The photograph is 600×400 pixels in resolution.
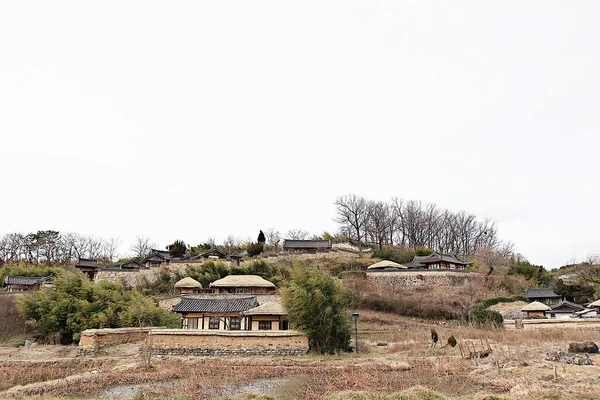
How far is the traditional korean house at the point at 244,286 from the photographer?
3541 cm

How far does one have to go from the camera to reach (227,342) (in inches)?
849

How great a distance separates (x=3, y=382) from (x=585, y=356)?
2024 centimetres

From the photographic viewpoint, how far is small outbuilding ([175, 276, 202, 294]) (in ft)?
119

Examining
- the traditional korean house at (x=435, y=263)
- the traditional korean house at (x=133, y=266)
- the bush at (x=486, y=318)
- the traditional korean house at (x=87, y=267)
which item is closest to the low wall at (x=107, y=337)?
the traditional korean house at (x=133, y=266)

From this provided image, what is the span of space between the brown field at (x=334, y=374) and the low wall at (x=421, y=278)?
14254mm

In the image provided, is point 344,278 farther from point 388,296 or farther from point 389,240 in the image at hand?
point 389,240

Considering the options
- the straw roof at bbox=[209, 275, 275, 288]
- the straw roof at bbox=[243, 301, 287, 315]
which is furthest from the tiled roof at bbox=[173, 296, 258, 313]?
the straw roof at bbox=[209, 275, 275, 288]

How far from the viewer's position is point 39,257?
199 ft

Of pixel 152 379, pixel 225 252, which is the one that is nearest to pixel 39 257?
pixel 225 252

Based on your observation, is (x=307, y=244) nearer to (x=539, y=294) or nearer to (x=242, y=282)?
(x=242, y=282)

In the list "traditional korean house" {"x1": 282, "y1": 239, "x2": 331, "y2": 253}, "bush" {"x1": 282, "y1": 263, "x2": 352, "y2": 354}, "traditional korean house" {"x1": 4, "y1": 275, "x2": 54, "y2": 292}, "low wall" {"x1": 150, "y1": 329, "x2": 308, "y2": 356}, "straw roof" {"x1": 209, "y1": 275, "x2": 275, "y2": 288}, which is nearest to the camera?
"bush" {"x1": 282, "y1": 263, "x2": 352, "y2": 354}

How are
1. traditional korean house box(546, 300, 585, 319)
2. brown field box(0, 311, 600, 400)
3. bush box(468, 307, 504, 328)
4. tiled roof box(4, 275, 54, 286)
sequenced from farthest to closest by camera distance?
tiled roof box(4, 275, 54, 286) → traditional korean house box(546, 300, 585, 319) → bush box(468, 307, 504, 328) → brown field box(0, 311, 600, 400)

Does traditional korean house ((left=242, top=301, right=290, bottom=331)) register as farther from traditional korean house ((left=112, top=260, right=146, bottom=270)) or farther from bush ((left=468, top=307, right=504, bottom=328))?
traditional korean house ((left=112, top=260, right=146, bottom=270))

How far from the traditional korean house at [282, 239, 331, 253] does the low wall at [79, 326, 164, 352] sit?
24399 millimetres
